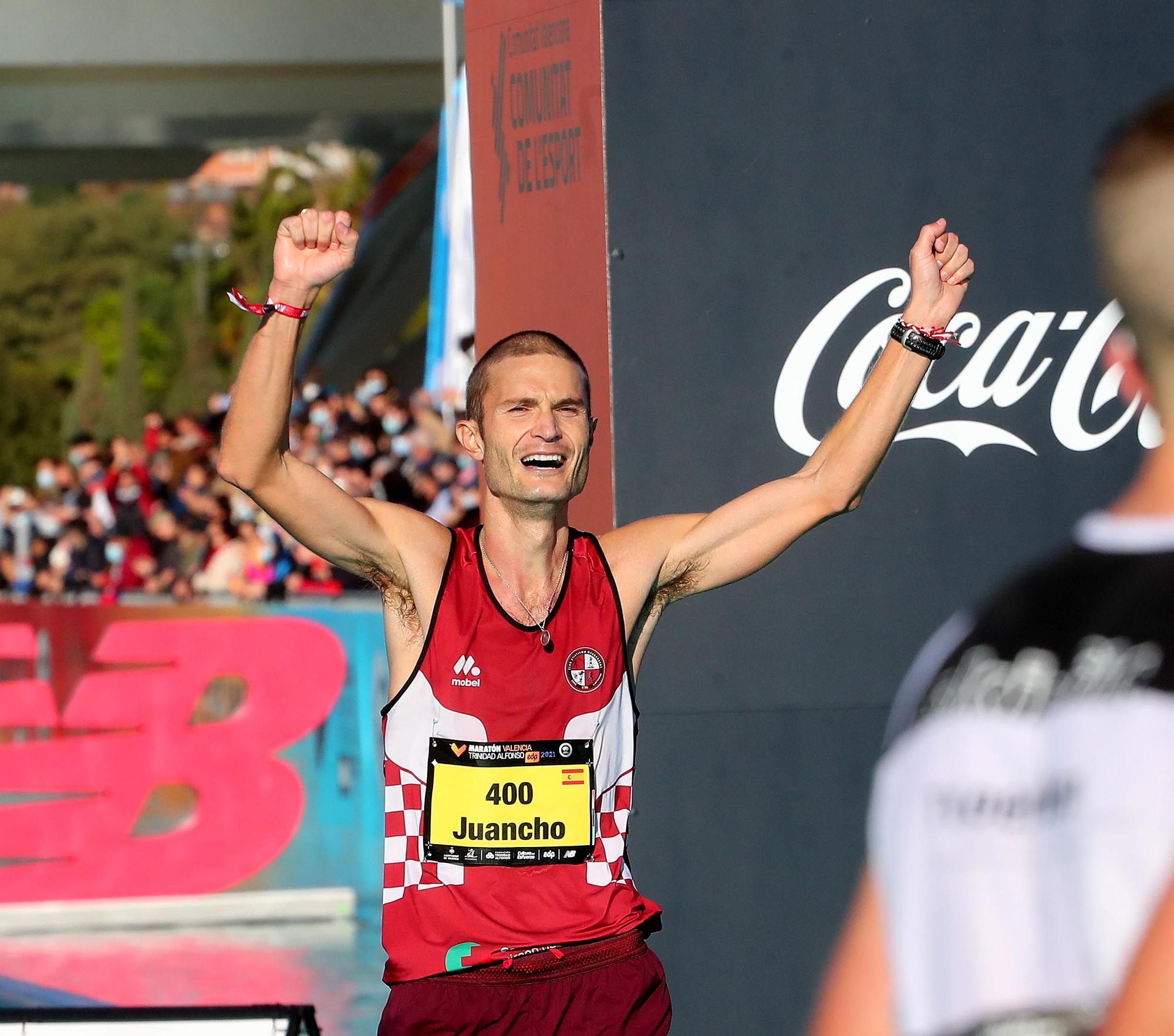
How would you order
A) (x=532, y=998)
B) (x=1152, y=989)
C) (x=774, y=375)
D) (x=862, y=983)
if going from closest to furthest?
1. (x=1152, y=989)
2. (x=862, y=983)
3. (x=532, y=998)
4. (x=774, y=375)

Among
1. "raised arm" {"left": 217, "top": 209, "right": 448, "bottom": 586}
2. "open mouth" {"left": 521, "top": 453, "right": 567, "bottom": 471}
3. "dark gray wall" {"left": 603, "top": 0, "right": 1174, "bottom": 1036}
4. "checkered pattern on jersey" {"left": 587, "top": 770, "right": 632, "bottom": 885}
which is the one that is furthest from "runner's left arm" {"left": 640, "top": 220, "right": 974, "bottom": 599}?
"dark gray wall" {"left": 603, "top": 0, "right": 1174, "bottom": 1036}

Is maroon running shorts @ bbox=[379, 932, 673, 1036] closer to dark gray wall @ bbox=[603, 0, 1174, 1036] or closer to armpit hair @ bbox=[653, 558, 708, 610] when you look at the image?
armpit hair @ bbox=[653, 558, 708, 610]

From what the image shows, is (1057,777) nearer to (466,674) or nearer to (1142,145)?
(1142,145)

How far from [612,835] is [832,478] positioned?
0.84 m

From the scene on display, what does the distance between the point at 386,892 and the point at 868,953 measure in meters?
2.29

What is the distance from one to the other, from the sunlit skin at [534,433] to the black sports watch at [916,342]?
2.28 feet

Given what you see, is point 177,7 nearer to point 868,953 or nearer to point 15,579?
point 15,579

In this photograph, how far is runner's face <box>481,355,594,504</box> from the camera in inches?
135

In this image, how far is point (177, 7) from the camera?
2206 centimetres

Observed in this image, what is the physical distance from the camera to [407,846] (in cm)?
340

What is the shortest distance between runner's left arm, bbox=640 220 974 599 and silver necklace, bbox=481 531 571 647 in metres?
0.20

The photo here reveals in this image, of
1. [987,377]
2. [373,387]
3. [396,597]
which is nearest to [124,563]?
[373,387]

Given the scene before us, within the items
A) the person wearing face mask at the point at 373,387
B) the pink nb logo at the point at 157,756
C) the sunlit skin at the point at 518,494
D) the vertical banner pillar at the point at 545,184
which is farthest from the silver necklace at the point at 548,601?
the person wearing face mask at the point at 373,387

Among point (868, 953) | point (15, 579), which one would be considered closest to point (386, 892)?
point (868, 953)
